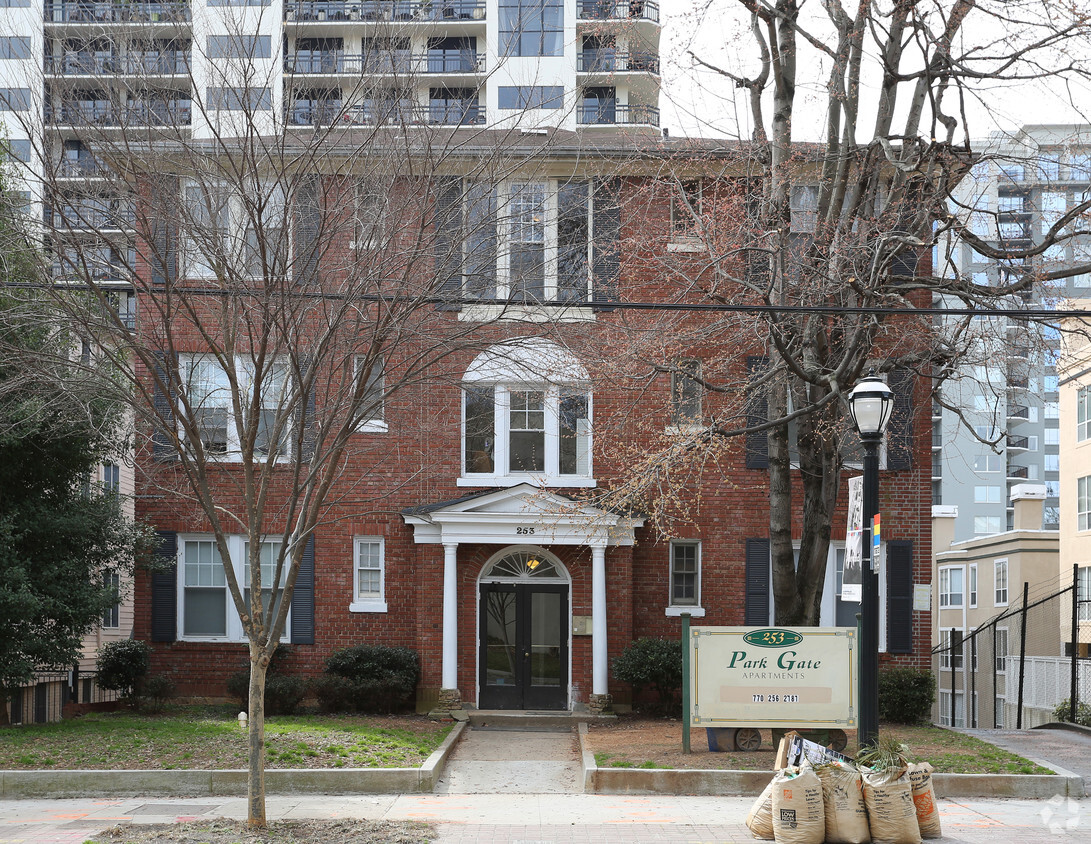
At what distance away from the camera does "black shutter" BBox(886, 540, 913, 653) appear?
2034 cm

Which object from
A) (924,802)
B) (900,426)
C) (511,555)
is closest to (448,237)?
(924,802)

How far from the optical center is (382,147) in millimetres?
11344

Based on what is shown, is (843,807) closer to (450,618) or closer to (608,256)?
(450,618)

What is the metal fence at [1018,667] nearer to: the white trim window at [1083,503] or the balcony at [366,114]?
the white trim window at [1083,503]

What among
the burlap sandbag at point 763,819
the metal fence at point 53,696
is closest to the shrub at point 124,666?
the metal fence at point 53,696

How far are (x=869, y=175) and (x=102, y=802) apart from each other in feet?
42.4

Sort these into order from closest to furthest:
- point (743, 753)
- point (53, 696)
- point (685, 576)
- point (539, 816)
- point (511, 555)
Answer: point (539, 816) < point (743, 753) < point (511, 555) < point (685, 576) < point (53, 696)

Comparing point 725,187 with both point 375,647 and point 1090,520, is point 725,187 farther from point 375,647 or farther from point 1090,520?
point 1090,520

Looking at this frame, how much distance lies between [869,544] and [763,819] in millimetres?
2975

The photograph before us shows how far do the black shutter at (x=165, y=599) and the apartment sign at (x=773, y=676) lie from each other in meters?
10.7

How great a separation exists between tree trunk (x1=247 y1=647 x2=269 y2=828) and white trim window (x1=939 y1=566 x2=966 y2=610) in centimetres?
4297

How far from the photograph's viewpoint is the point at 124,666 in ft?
64.1

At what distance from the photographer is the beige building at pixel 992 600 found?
116ft

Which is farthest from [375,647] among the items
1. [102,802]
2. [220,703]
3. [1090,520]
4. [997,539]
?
[997,539]
